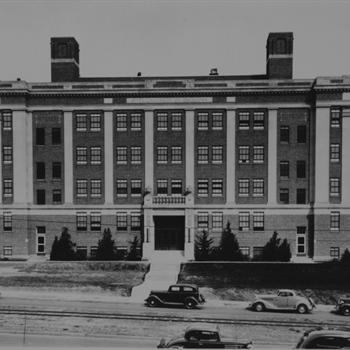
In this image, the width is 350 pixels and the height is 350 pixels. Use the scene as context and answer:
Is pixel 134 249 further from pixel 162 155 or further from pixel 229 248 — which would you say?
pixel 162 155

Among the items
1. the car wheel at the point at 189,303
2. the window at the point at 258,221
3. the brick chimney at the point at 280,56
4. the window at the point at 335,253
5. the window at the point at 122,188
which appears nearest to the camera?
the car wheel at the point at 189,303

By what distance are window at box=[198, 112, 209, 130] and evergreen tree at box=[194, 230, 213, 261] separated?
33.9ft

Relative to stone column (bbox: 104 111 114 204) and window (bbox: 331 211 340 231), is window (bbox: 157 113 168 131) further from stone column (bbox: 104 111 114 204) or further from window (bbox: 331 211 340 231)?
window (bbox: 331 211 340 231)

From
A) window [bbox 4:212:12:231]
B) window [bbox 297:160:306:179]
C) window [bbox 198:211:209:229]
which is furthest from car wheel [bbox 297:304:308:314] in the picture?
window [bbox 4:212:12:231]

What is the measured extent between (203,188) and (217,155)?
359 centimetres

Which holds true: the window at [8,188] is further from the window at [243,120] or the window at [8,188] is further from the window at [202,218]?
the window at [243,120]

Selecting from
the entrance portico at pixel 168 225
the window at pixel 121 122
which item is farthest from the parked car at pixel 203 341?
the window at pixel 121 122

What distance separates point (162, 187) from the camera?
140ft

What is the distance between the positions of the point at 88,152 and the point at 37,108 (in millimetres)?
6830

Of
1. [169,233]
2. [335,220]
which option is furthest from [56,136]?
[335,220]

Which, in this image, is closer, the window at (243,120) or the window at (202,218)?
the window at (243,120)

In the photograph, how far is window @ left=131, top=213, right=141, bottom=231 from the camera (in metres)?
42.6

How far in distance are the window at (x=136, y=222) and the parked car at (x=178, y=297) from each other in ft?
56.2

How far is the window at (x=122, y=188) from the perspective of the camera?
141 ft
